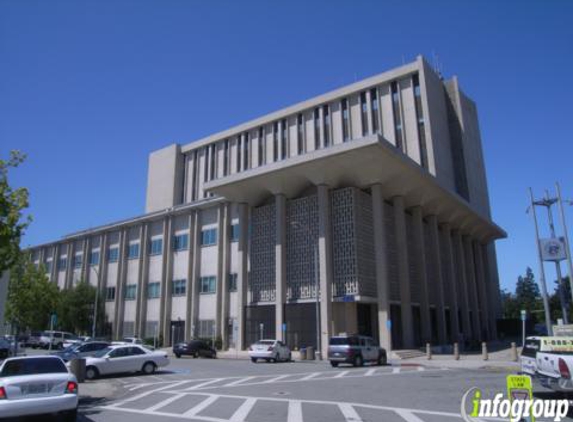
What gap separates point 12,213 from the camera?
1544cm

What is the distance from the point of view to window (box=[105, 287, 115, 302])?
59.2m

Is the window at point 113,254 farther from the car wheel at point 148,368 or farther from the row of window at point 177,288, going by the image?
the car wheel at point 148,368

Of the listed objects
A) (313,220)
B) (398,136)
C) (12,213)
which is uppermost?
(398,136)

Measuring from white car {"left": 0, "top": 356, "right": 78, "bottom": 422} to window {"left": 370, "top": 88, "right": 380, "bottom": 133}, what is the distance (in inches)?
1856

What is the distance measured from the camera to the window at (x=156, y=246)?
54938mm

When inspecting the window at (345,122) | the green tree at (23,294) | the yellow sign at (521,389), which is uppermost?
the window at (345,122)

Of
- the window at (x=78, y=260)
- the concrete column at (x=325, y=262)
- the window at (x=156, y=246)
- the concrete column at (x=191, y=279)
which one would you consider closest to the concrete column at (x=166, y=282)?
the window at (x=156, y=246)

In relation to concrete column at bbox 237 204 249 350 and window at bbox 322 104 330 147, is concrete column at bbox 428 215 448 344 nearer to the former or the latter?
window at bbox 322 104 330 147

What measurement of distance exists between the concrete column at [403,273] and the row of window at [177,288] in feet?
53.7

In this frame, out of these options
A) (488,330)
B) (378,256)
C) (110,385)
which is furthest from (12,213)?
(488,330)

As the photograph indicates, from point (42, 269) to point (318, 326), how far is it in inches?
1291

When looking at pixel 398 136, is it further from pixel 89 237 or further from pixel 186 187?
pixel 89 237

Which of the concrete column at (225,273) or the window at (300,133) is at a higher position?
the window at (300,133)

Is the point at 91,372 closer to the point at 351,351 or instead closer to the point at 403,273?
the point at 351,351
